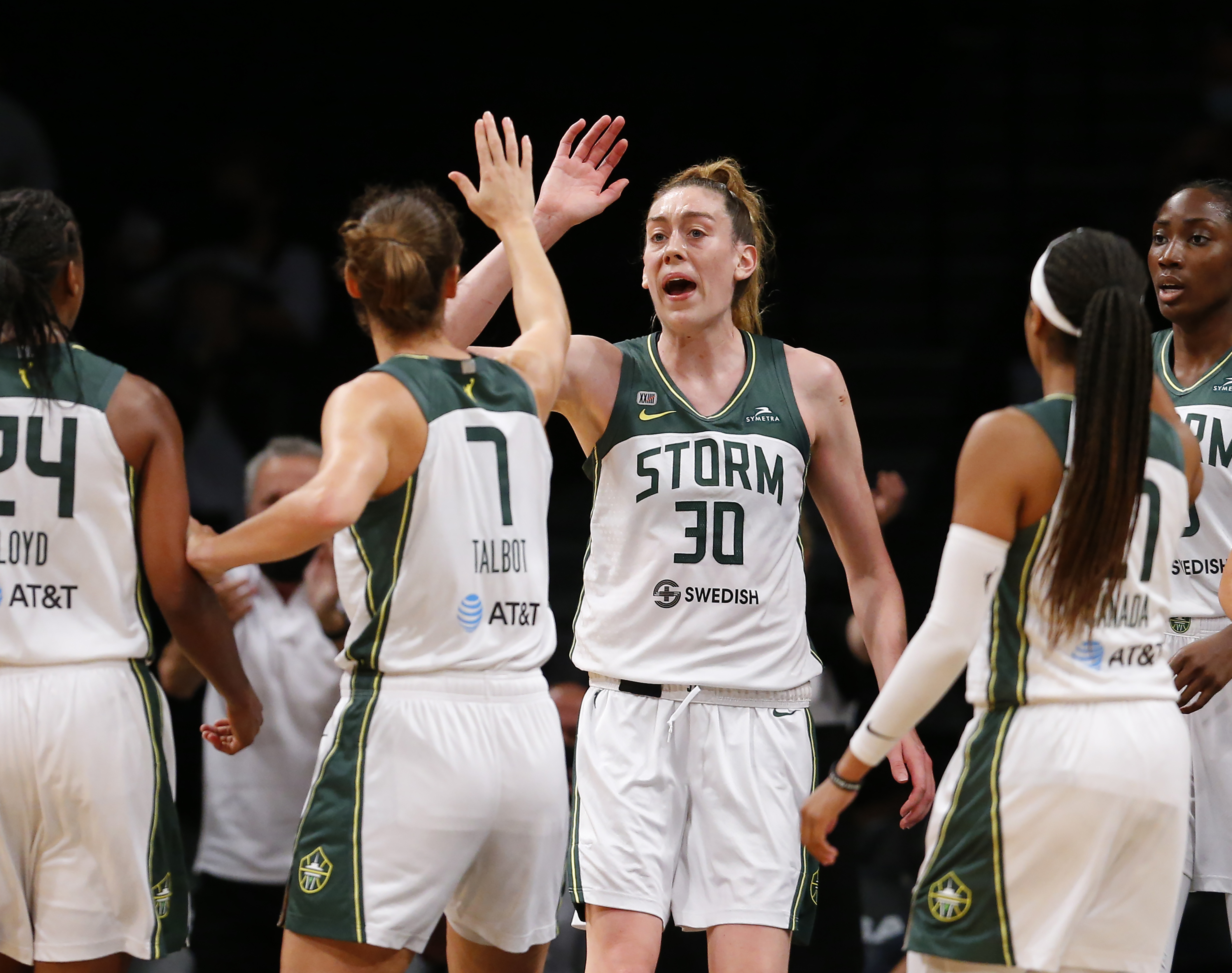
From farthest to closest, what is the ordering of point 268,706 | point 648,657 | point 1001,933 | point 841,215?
point 841,215 < point 268,706 < point 648,657 < point 1001,933

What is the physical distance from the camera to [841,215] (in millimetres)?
9250

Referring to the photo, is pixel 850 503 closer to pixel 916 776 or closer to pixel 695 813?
pixel 916 776

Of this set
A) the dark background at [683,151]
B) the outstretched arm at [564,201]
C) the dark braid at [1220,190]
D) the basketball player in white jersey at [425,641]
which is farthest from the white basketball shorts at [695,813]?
the dark background at [683,151]

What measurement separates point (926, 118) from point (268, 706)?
6174 mm

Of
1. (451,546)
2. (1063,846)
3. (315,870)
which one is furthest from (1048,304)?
(315,870)

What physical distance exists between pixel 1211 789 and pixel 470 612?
235cm

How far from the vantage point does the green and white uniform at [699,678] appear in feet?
12.4

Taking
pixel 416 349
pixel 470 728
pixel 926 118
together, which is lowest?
pixel 470 728

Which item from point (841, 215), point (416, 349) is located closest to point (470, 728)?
point (416, 349)

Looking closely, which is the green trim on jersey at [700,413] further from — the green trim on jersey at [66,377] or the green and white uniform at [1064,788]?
the green trim on jersey at [66,377]

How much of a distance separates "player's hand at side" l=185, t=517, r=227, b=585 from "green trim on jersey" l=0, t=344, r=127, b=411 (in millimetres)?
324

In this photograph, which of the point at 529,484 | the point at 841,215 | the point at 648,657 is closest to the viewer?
the point at 529,484

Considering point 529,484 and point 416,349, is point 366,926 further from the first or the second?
point 416,349

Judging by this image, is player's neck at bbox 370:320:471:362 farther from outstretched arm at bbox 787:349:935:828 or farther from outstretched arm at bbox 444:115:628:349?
outstretched arm at bbox 787:349:935:828
